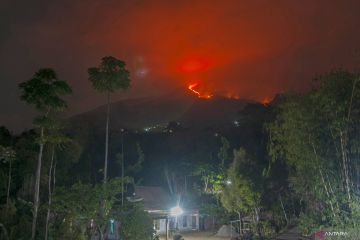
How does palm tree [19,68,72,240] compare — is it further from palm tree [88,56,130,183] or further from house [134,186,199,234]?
house [134,186,199,234]

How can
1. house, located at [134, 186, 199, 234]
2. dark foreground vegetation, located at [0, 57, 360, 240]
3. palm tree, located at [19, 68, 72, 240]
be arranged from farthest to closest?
house, located at [134, 186, 199, 234] < palm tree, located at [19, 68, 72, 240] < dark foreground vegetation, located at [0, 57, 360, 240]

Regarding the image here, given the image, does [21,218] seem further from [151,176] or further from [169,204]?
[151,176]

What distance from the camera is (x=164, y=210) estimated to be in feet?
128

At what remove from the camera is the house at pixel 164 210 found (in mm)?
39469

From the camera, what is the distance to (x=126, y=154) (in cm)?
5616

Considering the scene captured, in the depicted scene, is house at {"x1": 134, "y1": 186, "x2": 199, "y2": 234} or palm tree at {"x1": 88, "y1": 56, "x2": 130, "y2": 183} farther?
house at {"x1": 134, "y1": 186, "x2": 199, "y2": 234}

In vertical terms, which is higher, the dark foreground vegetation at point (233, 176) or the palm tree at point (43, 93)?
the palm tree at point (43, 93)

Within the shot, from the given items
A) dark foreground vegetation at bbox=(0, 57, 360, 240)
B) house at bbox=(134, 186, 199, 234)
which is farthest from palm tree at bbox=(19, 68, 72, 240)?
house at bbox=(134, 186, 199, 234)

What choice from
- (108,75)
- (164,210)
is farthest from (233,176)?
(108,75)

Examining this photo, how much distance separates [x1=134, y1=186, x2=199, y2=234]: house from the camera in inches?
1554

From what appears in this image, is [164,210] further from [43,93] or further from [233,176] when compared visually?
[43,93]

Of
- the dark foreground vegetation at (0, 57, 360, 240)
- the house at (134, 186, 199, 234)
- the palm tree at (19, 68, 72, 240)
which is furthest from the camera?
the house at (134, 186, 199, 234)

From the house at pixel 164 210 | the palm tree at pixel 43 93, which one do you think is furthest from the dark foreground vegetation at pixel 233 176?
the house at pixel 164 210

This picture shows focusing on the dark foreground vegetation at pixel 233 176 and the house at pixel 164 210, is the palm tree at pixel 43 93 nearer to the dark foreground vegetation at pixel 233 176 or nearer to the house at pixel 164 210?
the dark foreground vegetation at pixel 233 176
